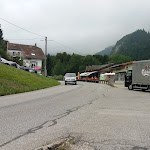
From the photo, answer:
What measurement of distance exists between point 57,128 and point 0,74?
17.2 metres

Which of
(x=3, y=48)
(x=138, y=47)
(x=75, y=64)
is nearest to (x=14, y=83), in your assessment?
(x=3, y=48)

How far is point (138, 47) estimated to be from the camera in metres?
127

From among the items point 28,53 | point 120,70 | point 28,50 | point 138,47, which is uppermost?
point 138,47

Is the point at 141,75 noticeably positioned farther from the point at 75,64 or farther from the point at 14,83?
the point at 75,64

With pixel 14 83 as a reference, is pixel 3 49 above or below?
above

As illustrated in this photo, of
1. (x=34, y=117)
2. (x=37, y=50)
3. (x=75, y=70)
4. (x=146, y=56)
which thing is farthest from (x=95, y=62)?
(x=34, y=117)

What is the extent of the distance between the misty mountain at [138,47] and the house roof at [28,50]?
6134cm

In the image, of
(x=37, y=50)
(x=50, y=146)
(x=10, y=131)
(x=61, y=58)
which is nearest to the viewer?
(x=50, y=146)

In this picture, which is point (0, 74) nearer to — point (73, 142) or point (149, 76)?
point (149, 76)

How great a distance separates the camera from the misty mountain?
113550 mm

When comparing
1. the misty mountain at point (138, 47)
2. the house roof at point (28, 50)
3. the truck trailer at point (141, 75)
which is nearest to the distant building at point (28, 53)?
the house roof at point (28, 50)

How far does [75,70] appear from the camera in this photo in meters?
108

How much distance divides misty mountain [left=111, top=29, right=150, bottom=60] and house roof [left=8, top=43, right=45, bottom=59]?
201ft

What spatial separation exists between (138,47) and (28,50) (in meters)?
82.4
